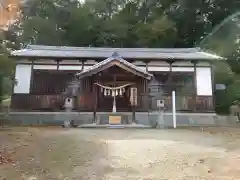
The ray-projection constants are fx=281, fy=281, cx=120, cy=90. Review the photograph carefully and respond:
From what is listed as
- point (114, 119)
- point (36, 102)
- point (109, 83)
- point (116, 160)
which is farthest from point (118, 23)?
point (116, 160)

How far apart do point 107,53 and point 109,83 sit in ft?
12.9

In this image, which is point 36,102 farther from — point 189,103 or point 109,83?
point 189,103

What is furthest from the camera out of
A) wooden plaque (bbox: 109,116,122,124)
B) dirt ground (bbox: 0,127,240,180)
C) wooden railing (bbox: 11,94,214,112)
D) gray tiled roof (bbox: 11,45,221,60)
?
gray tiled roof (bbox: 11,45,221,60)

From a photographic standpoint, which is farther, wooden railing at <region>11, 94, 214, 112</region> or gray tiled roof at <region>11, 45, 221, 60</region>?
gray tiled roof at <region>11, 45, 221, 60</region>

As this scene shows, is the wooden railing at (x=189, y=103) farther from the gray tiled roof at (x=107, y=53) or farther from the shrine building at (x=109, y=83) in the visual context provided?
the gray tiled roof at (x=107, y=53)

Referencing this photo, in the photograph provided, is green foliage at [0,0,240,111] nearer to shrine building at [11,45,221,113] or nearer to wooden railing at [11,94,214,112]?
shrine building at [11,45,221,113]

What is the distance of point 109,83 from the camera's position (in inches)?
659

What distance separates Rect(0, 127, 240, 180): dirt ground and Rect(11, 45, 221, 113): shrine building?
24.5 feet

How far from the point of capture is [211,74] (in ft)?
59.6

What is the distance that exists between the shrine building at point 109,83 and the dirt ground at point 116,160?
7453mm

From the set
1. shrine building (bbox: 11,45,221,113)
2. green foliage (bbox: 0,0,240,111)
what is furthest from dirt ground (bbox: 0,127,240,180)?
green foliage (bbox: 0,0,240,111)

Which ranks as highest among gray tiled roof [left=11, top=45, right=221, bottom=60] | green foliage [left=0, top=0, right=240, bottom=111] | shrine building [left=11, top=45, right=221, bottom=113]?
green foliage [left=0, top=0, right=240, bottom=111]

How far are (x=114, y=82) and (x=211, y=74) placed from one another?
254 inches

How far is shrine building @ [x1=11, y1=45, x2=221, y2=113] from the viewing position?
17.2 metres
